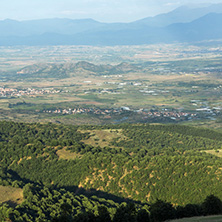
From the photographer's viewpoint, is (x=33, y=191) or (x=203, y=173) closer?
(x=33, y=191)

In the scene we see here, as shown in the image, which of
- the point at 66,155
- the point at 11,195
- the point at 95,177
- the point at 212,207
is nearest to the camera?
the point at 212,207

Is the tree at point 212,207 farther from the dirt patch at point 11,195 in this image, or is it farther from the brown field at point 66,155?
the brown field at point 66,155

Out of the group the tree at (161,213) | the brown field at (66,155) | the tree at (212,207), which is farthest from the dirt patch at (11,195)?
the tree at (212,207)

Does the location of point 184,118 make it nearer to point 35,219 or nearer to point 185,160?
point 185,160

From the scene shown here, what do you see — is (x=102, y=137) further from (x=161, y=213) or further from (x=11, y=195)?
(x=161, y=213)

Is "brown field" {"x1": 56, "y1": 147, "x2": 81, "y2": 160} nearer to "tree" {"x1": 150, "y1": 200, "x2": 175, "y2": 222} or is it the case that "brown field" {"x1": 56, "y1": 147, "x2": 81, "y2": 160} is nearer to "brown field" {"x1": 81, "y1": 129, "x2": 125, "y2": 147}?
"brown field" {"x1": 81, "y1": 129, "x2": 125, "y2": 147}

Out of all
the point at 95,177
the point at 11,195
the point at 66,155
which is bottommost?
the point at 95,177

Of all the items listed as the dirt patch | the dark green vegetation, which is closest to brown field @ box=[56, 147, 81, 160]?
the dark green vegetation

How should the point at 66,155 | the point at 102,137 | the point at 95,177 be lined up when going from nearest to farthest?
the point at 95,177 → the point at 66,155 → the point at 102,137

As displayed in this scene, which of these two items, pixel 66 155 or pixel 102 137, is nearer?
pixel 66 155

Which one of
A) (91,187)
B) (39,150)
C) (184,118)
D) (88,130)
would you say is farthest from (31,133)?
(184,118)

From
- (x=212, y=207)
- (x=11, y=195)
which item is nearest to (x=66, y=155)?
(x=11, y=195)
